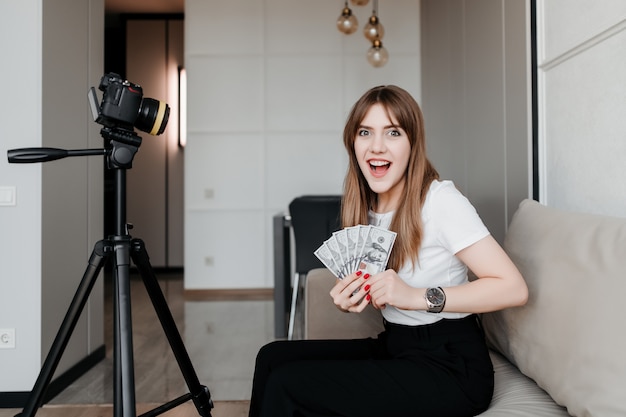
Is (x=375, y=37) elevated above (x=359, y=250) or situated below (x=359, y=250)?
above

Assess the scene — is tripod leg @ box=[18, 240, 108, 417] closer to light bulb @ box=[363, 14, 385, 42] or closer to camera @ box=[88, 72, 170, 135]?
camera @ box=[88, 72, 170, 135]

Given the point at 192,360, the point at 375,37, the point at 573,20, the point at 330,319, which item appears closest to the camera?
the point at 573,20

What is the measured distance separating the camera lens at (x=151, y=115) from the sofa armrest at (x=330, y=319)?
776 mm

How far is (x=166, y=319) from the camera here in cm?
161

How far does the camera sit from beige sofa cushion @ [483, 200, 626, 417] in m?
1.02

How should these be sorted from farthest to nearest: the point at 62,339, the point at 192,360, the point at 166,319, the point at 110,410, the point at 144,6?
1. the point at 144,6
2. the point at 192,360
3. the point at 110,410
4. the point at 166,319
5. the point at 62,339

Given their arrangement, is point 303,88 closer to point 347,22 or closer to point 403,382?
point 347,22

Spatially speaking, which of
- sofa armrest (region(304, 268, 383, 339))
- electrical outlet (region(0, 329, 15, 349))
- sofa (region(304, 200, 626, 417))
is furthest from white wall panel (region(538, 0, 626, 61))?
electrical outlet (region(0, 329, 15, 349))

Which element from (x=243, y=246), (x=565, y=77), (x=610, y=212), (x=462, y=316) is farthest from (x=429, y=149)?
(x=462, y=316)

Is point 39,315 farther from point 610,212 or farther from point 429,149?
point 429,149

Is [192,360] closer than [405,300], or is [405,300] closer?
[405,300]

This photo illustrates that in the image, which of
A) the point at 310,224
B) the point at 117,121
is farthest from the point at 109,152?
the point at 310,224

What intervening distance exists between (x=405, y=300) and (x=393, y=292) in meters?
0.03

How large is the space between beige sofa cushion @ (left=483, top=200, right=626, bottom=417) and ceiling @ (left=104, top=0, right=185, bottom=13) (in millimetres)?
5650
